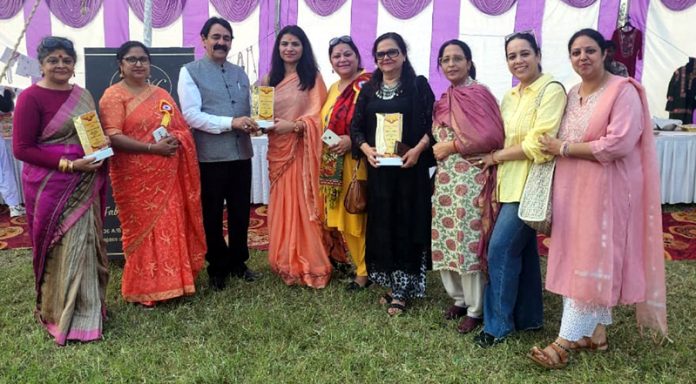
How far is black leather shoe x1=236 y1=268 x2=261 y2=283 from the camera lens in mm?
3726

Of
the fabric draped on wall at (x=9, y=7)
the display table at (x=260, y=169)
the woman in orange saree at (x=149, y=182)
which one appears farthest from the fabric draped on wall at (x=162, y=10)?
the woman in orange saree at (x=149, y=182)

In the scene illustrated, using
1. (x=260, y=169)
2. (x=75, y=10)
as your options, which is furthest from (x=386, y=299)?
(x=75, y=10)

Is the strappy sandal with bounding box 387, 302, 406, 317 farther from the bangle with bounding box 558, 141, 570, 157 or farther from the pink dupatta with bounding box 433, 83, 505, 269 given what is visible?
the bangle with bounding box 558, 141, 570, 157

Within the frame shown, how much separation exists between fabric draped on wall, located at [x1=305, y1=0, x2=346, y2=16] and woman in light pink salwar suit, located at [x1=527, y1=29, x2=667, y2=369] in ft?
17.1

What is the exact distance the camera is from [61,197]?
2740mm

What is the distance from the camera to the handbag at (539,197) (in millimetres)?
2375

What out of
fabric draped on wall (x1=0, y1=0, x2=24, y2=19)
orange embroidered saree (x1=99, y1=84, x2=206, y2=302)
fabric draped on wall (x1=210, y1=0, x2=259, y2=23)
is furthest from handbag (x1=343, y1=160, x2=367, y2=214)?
fabric draped on wall (x1=0, y1=0, x2=24, y2=19)

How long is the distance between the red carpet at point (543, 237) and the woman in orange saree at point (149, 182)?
4.67 feet

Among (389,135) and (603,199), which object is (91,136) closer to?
(389,135)

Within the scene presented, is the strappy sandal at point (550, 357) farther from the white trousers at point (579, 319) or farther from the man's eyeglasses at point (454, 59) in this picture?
the man's eyeglasses at point (454, 59)

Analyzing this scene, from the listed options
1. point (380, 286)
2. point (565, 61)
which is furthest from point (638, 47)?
point (380, 286)

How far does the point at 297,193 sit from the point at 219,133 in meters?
0.65

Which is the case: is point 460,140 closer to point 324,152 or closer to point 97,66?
point 324,152

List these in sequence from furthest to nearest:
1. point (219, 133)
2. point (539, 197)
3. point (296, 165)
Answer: point (296, 165)
point (219, 133)
point (539, 197)
